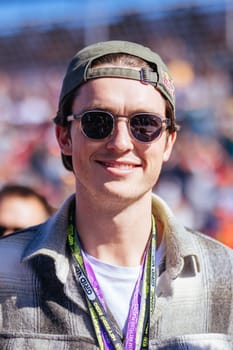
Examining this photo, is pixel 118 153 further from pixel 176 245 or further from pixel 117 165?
pixel 176 245

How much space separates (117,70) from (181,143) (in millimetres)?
8399

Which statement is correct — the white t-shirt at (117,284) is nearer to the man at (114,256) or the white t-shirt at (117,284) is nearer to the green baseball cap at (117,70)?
the man at (114,256)

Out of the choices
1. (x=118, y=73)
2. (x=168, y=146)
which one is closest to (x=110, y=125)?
(x=118, y=73)

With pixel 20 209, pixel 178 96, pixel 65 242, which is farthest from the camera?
pixel 178 96

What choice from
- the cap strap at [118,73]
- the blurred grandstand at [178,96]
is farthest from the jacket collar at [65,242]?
the blurred grandstand at [178,96]

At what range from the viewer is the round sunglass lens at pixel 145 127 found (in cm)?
191

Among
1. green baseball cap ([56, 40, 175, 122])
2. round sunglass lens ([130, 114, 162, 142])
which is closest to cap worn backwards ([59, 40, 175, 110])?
green baseball cap ([56, 40, 175, 122])

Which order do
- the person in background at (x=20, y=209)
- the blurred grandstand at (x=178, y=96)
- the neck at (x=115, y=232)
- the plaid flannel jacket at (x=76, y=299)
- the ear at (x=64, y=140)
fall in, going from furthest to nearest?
the blurred grandstand at (x=178, y=96)
the person in background at (x=20, y=209)
the ear at (x=64, y=140)
the neck at (x=115, y=232)
the plaid flannel jacket at (x=76, y=299)

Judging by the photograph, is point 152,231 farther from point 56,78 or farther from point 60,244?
point 56,78

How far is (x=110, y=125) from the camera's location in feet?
6.27

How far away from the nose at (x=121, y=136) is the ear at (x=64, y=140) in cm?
20

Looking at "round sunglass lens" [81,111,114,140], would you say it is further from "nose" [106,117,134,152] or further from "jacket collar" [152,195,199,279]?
"jacket collar" [152,195,199,279]

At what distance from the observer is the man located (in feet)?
6.17

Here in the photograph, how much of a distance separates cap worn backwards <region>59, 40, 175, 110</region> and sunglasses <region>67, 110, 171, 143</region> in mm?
102
